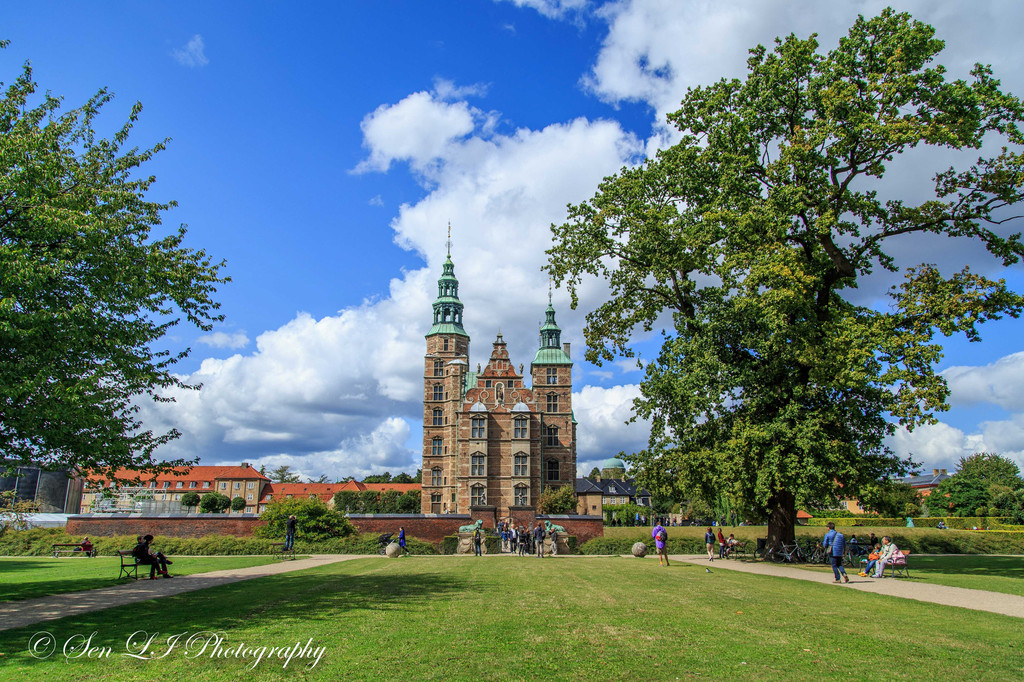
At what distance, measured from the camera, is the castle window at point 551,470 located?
57469mm

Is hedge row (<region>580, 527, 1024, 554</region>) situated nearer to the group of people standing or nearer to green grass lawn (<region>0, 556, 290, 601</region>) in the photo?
the group of people standing

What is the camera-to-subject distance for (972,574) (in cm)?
1889

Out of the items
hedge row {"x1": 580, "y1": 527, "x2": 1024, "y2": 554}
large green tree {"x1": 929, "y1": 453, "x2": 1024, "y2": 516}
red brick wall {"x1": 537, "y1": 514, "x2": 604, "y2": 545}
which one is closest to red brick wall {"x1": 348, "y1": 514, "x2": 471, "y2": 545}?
red brick wall {"x1": 537, "y1": 514, "x2": 604, "y2": 545}

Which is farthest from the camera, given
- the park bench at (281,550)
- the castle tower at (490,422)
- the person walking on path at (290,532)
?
the castle tower at (490,422)

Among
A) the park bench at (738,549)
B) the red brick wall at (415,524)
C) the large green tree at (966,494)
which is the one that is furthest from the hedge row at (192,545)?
the large green tree at (966,494)

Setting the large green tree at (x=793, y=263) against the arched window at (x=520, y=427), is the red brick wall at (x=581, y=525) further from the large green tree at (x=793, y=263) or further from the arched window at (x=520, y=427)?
the arched window at (x=520, y=427)

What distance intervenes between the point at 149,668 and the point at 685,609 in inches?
302

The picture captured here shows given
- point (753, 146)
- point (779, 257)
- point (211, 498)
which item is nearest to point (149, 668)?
point (779, 257)

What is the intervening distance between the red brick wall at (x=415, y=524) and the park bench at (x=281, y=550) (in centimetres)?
468

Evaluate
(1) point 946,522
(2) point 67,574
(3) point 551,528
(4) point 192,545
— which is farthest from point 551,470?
(2) point 67,574

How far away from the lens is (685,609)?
10531 millimetres

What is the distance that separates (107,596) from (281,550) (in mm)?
14017

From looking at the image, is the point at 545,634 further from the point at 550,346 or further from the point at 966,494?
the point at 966,494

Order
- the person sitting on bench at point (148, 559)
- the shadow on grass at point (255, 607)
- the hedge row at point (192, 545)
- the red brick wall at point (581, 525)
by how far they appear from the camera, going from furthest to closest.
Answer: the red brick wall at point (581, 525) → the hedge row at point (192, 545) → the person sitting on bench at point (148, 559) → the shadow on grass at point (255, 607)
